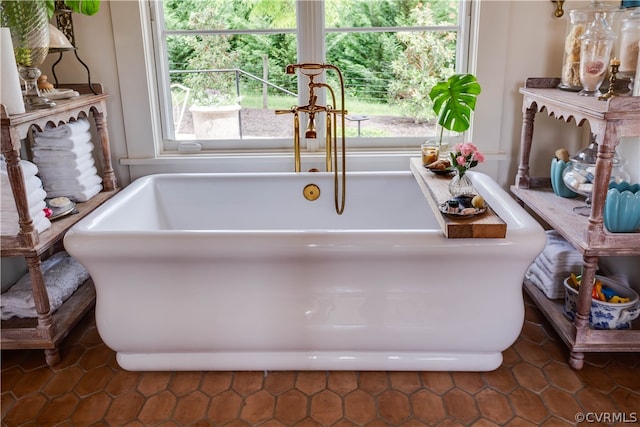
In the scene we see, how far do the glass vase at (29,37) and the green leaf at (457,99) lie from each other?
1647mm

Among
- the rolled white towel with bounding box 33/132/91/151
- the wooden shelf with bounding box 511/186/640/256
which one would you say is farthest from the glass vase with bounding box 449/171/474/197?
the rolled white towel with bounding box 33/132/91/151

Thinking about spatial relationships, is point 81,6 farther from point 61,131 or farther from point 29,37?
point 61,131

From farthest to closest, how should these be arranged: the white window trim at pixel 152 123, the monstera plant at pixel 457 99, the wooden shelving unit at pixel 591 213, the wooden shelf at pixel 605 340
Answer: the white window trim at pixel 152 123
the monstera plant at pixel 457 99
the wooden shelf at pixel 605 340
the wooden shelving unit at pixel 591 213

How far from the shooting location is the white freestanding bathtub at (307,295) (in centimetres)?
178

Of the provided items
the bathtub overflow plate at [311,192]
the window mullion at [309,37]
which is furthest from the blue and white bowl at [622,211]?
the window mullion at [309,37]

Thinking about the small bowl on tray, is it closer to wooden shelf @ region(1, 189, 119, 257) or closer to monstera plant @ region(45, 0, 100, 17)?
wooden shelf @ region(1, 189, 119, 257)

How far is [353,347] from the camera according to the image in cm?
196

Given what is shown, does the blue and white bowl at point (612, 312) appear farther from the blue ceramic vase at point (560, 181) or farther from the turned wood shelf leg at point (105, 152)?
the turned wood shelf leg at point (105, 152)

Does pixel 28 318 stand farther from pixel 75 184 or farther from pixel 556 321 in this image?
pixel 556 321

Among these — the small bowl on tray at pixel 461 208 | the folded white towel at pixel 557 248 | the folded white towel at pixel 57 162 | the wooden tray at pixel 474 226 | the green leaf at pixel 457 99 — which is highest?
the green leaf at pixel 457 99

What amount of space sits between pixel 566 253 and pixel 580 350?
17.0 inches

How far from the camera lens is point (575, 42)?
7.29ft

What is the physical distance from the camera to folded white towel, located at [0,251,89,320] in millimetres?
2123

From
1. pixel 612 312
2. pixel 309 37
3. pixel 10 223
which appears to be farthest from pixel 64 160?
pixel 612 312
